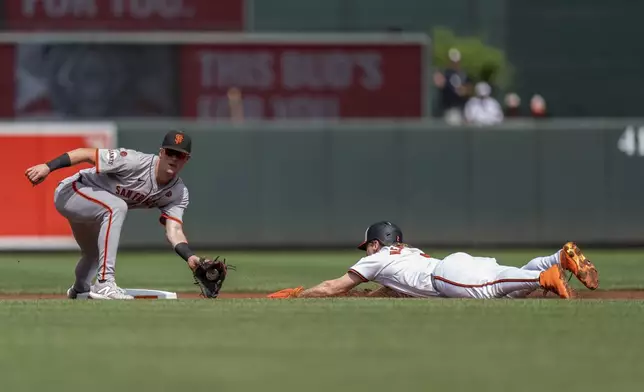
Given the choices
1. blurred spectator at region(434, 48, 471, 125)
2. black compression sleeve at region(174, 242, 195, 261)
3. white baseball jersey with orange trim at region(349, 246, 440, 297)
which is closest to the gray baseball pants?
black compression sleeve at region(174, 242, 195, 261)

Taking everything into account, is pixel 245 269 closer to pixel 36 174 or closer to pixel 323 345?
pixel 36 174

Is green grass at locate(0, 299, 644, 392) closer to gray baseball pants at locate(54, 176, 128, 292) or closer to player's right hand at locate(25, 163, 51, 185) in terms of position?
gray baseball pants at locate(54, 176, 128, 292)

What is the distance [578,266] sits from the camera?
8.60 metres

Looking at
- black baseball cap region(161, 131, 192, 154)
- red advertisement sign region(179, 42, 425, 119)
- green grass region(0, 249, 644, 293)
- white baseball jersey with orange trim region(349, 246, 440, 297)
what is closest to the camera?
white baseball jersey with orange trim region(349, 246, 440, 297)

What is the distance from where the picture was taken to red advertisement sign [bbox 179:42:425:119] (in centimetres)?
1769

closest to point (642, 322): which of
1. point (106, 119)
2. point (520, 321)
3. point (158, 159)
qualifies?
point (520, 321)

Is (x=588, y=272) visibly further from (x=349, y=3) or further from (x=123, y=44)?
(x=349, y=3)

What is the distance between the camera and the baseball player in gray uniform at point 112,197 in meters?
8.99

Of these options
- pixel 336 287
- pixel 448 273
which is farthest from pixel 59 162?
pixel 448 273

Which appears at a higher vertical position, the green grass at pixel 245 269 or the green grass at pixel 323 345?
the green grass at pixel 323 345

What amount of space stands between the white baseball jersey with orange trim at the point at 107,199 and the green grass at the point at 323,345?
702mm

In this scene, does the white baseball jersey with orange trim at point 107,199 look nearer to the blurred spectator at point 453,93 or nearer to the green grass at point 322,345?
the green grass at point 322,345

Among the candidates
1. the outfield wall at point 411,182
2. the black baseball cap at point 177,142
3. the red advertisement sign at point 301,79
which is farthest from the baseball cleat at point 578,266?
the red advertisement sign at point 301,79

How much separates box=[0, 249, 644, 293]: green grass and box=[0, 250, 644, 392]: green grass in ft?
9.06
